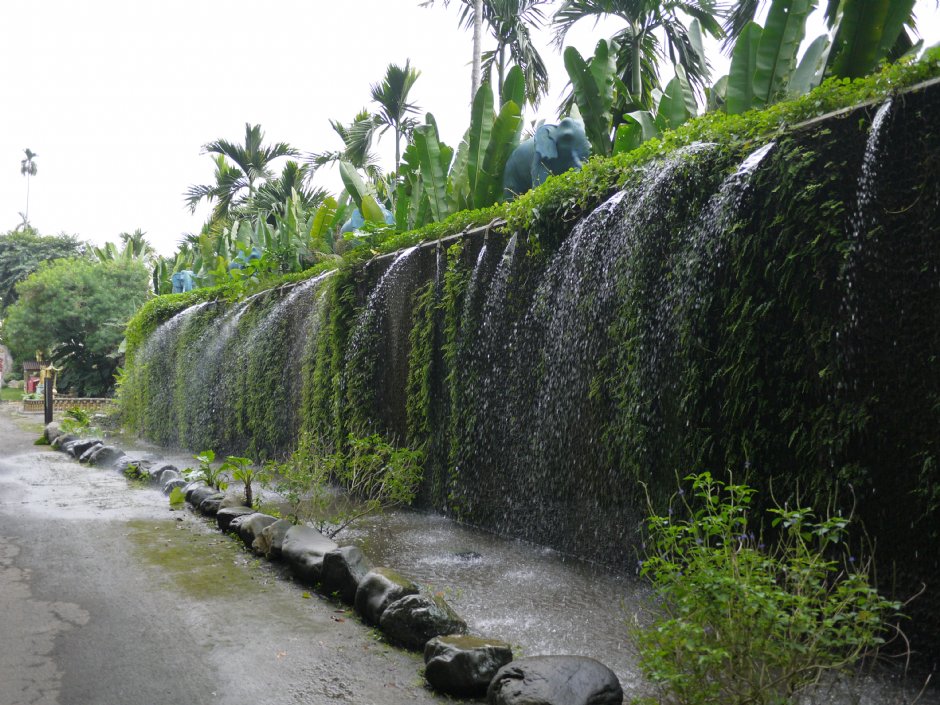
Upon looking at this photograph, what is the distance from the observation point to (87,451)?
41.5ft

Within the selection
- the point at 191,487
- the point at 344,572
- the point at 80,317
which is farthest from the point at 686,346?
the point at 80,317

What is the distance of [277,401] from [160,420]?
6.84 m

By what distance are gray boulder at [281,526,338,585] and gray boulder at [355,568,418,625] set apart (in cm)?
69

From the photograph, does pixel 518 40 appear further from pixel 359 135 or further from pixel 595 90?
pixel 595 90

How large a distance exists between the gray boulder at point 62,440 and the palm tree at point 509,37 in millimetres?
13023

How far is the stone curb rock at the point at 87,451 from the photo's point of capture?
40.7ft

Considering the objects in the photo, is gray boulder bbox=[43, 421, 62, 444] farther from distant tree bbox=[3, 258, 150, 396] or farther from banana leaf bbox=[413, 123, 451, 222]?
distant tree bbox=[3, 258, 150, 396]

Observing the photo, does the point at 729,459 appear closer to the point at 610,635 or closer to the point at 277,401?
the point at 610,635

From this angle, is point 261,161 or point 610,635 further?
point 261,161

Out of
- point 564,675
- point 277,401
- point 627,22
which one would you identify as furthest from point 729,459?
point 627,22

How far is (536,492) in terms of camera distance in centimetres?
639

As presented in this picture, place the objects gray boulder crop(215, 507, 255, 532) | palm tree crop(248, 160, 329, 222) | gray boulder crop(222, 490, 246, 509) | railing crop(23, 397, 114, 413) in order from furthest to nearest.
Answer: railing crop(23, 397, 114, 413) < palm tree crop(248, 160, 329, 222) < gray boulder crop(222, 490, 246, 509) < gray boulder crop(215, 507, 255, 532)

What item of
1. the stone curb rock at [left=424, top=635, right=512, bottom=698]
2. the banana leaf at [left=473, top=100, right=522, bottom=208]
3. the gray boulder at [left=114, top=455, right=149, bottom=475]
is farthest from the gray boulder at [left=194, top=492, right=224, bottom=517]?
the stone curb rock at [left=424, top=635, right=512, bottom=698]

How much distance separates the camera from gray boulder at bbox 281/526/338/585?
5.14m
